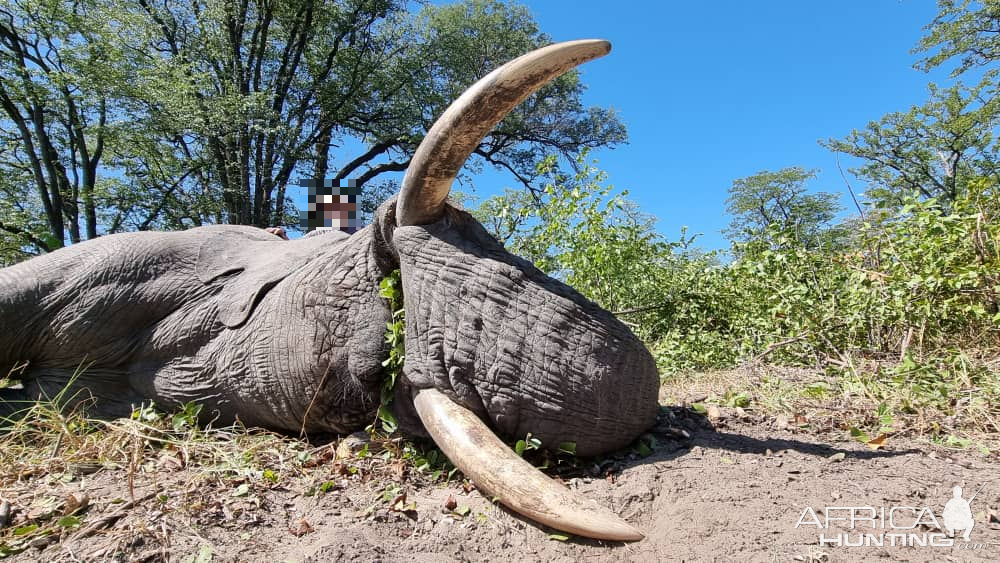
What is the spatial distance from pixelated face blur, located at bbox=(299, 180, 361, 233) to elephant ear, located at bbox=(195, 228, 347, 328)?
51.4 inches

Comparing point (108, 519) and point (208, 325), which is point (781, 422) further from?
point (208, 325)

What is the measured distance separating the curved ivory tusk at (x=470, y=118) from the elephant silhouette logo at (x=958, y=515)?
5.57 feet

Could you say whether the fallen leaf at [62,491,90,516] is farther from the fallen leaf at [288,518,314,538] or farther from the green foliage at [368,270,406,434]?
the green foliage at [368,270,406,434]

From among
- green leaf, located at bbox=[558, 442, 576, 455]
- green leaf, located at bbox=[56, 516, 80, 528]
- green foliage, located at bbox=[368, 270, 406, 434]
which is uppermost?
green foliage, located at bbox=[368, 270, 406, 434]

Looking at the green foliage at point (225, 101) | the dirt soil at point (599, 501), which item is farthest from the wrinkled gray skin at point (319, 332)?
the green foliage at point (225, 101)

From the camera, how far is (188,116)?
12.4m

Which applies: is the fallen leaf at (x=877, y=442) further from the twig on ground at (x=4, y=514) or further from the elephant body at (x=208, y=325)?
the twig on ground at (x=4, y=514)

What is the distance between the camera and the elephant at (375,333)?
74.3 inches

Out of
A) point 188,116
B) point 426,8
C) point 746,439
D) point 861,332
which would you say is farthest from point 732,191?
point 746,439

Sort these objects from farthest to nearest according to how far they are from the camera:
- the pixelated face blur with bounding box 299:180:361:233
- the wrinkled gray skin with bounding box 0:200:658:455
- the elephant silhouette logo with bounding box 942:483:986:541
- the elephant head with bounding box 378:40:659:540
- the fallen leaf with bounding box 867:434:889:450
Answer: the pixelated face blur with bounding box 299:180:361:233, the fallen leaf with bounding box 867:434:889:450, the wrinkled gray skin with bounding box 0:200:658:455, the elephant head with bounding box 378:40:659:540, the elephant silhouette logo with bounding box 942:483:986:541

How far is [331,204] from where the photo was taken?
16.0ft

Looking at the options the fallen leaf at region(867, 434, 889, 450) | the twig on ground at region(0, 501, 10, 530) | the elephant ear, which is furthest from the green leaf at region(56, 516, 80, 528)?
the fallen leaf at region(867, 434, 889, 450)

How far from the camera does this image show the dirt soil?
1481 mm

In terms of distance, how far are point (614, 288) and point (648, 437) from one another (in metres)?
3.32
